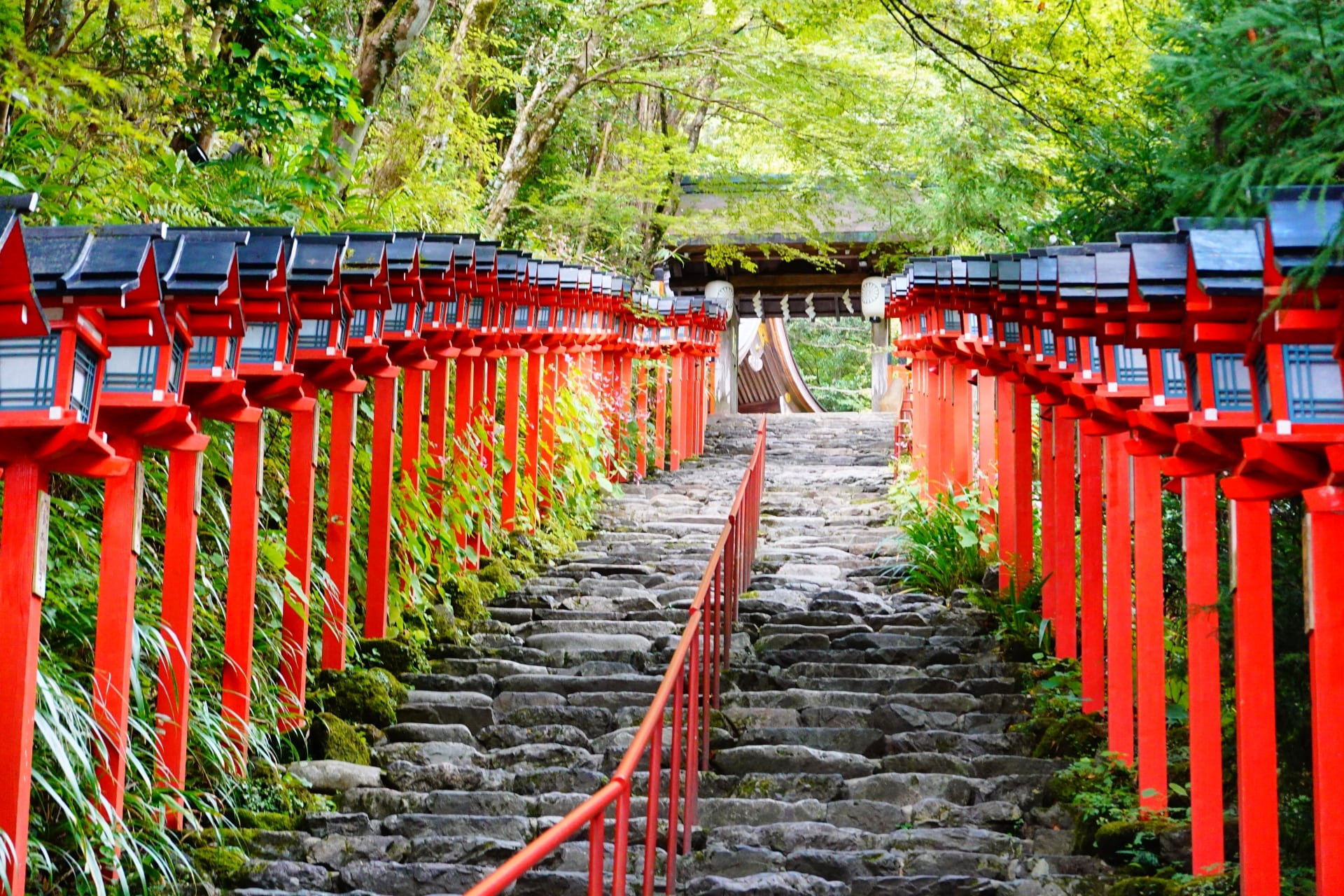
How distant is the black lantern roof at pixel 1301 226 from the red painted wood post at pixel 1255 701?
1.40 meters

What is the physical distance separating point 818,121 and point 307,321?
10729mm

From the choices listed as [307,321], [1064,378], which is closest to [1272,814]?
[1064,378]

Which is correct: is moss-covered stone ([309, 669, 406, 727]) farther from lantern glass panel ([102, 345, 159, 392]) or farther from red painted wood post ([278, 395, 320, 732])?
lantern glass panel ([102, 345, 159, 392])

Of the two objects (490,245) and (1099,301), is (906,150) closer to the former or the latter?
(490,245)

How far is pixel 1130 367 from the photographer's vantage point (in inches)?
257

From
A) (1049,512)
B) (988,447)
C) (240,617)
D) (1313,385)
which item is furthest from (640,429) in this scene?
(1313,385)

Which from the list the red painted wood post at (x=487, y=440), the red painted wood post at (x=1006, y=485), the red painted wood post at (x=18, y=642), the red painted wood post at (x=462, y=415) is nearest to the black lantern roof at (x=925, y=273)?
the red painted wood post at (x=1006, y=485)

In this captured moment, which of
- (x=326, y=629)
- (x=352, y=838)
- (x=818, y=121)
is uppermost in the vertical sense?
(x=818, y=121)

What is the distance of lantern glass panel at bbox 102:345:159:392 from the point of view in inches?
214

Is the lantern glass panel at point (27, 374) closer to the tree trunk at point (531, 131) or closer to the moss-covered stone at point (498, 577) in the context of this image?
the moss-covered stone at point (498, 577)

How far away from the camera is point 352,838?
645 cm

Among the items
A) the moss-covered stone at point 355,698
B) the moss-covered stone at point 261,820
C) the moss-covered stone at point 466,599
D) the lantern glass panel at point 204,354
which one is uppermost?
the lantern glass panel at point 204,354

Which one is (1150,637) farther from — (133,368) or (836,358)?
(836,358)

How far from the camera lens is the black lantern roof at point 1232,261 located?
4.50 meters
